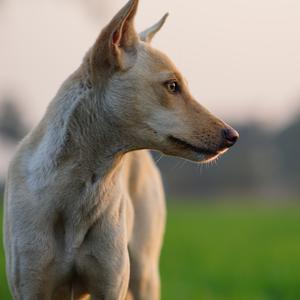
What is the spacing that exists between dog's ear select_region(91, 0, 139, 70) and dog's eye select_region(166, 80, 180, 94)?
263 mm

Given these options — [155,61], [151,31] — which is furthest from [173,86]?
[151,31]

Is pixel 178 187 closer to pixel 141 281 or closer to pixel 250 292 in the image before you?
pixel 250 292

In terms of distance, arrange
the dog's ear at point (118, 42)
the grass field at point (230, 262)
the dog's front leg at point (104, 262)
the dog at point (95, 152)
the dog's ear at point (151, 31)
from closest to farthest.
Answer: the dog's ear at point (118, 42) → the dog at point (95, 152) → the dog's front leg at point (104, 262) → the dog's ear at point (151, 31) → the grass field at point (230, 262)

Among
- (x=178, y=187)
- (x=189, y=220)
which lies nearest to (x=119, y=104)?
(x=189, y=220)

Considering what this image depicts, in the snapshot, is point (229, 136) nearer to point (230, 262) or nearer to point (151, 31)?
point (151, 31)

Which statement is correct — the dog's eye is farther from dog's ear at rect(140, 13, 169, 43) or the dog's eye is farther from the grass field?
the grass field

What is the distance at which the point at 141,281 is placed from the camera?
24.0 feet

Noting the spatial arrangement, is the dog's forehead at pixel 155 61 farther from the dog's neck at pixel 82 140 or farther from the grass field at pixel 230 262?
the grass field at pixel 230 262

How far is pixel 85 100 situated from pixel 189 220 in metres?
20.1

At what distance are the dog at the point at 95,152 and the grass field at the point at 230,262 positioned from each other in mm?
4292

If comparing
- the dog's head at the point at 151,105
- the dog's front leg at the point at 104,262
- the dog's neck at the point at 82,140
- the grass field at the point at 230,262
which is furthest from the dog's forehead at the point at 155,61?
the grass field at the point at 230,262

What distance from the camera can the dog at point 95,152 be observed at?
5.86m

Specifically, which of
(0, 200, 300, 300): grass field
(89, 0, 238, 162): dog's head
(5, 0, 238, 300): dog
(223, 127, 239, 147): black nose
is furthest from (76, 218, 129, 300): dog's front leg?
(0, 200, 300, 300): grass field

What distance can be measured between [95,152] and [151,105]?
440 mm
